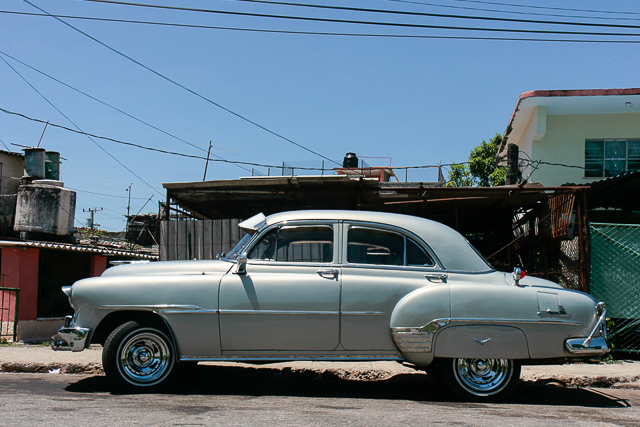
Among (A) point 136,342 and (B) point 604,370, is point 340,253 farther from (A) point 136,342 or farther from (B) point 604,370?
(B) point 604,370

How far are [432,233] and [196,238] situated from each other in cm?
585

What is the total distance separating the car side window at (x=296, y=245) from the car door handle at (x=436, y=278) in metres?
0.94

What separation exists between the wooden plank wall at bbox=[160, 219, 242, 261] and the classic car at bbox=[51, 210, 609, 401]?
183 inches

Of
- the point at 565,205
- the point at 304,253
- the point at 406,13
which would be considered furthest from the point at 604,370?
the point at 406,13

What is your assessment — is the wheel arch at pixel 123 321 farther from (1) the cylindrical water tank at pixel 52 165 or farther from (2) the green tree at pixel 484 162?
(2) the green tree at pixel 484 162

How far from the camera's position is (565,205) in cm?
892

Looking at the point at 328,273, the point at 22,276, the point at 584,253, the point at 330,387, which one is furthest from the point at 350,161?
the point at 328,273

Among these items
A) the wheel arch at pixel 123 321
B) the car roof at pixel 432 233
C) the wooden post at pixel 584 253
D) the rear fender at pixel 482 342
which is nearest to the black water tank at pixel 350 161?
the wooden post at pixel 584 253

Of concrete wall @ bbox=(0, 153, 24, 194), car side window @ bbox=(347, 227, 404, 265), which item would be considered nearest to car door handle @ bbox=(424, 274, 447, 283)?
car side window @ bbox=(347, 227, 404, 265)

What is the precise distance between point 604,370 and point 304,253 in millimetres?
4191

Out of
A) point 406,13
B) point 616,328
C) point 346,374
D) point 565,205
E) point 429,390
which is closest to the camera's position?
point 429,390

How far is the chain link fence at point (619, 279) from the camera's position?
7.58 metres

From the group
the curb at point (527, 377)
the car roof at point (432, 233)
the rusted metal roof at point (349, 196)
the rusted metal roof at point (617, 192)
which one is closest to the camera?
the car roof at point (432, 233)

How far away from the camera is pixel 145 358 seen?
5156 mm
